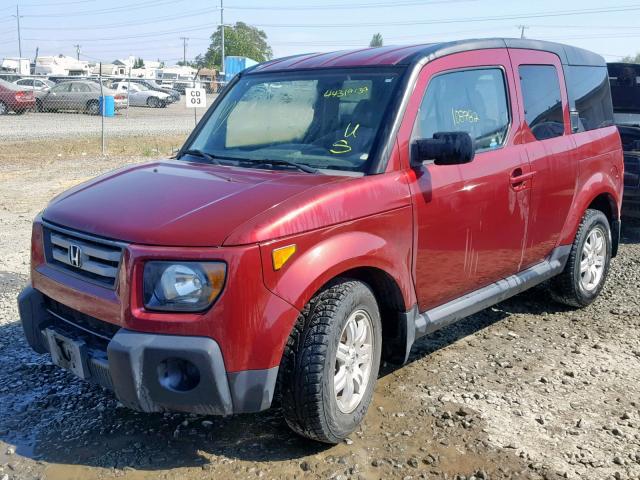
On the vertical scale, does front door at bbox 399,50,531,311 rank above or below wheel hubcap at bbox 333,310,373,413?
above

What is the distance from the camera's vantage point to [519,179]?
4340mm

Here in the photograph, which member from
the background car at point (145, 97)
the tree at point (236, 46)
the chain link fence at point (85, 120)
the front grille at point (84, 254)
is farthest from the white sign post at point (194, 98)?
the tree at point (236, 46)

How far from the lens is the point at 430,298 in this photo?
3881 mm

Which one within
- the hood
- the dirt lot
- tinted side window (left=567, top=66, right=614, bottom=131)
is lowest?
the dirt lot

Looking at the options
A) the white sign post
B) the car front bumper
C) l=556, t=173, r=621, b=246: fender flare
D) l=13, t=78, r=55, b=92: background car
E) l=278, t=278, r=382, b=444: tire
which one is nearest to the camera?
the car front bumper

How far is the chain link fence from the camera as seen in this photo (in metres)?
16.7

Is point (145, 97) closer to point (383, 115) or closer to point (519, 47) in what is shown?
point (519, 47)

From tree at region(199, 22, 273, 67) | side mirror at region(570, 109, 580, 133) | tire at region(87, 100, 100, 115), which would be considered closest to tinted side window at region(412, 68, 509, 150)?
side mirror at region(570, 109, 580, 133)

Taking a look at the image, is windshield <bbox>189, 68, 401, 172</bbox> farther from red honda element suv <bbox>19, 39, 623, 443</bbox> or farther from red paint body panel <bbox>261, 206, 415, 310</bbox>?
red paint body panel <bbox>261, 206, 415, 310</bbox>

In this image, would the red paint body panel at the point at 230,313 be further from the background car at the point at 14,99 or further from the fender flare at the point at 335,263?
the background car at the point at 14,99

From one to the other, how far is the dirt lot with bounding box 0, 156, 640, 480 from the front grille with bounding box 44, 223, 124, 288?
0.91m

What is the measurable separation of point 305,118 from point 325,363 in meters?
1.59

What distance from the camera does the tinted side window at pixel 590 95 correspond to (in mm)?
5223

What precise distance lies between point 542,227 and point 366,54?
5.74 ft
